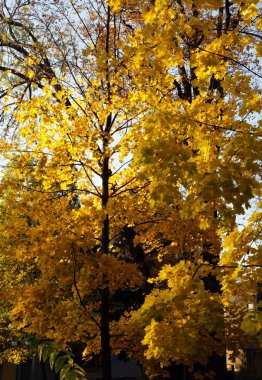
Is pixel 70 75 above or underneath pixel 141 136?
above

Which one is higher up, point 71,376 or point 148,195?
point 148,195

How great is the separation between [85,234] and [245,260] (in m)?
2.93

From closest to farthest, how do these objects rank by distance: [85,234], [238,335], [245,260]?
[245,260] → [85,234] → [238,335]

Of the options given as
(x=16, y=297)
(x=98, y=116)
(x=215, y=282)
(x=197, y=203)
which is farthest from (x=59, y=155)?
(x=215, y=282)

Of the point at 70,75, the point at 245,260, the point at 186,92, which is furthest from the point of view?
the point at 186,92

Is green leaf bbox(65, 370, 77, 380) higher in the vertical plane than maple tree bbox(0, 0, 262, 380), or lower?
lower

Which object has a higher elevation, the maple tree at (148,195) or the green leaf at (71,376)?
the maple tree at (148,195)

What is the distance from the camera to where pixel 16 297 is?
27.2 ft

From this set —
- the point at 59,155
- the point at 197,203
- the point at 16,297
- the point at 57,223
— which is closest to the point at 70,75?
the point at 59,155

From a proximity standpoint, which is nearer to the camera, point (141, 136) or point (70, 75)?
point (141, 136)

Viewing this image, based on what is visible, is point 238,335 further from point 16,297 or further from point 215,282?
point 16,297

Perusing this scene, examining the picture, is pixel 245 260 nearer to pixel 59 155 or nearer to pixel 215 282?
pixel 59 155

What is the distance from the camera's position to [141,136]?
28.5 ft

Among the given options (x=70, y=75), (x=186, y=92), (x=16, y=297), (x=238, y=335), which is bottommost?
(x=238, y=335)
